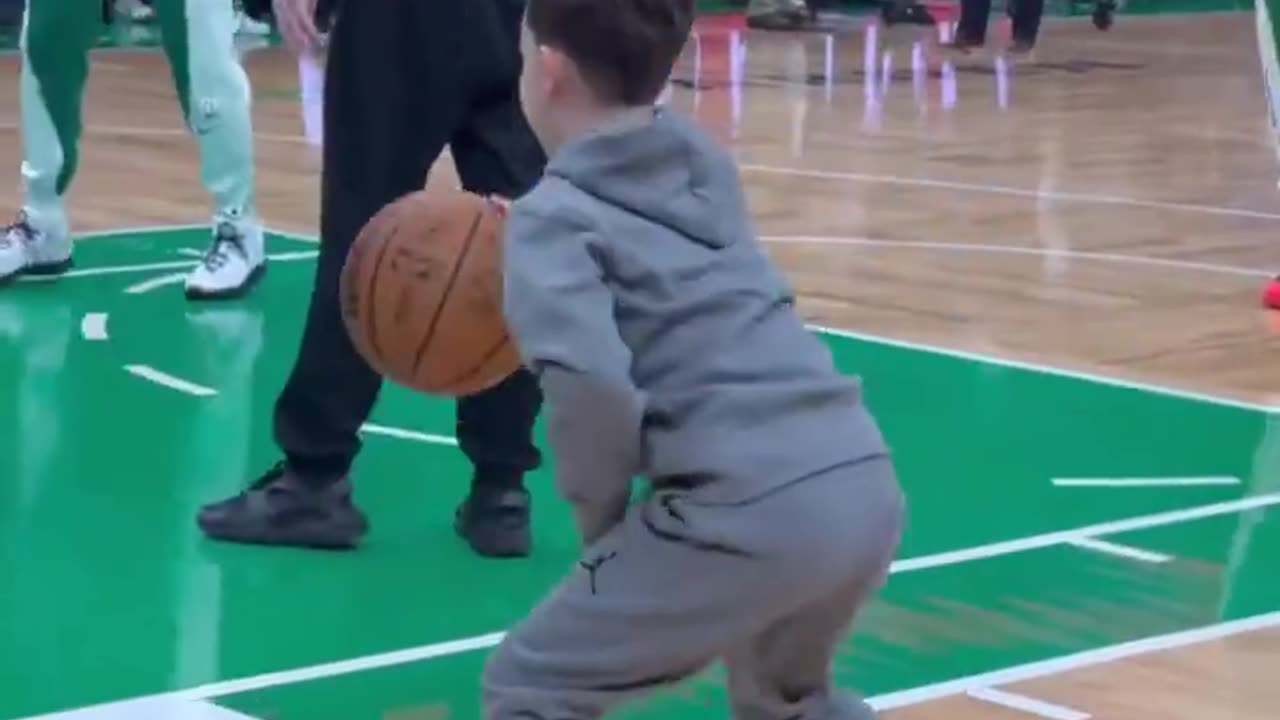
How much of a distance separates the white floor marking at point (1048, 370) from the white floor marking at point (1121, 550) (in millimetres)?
1021

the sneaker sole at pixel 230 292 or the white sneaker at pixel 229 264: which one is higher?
the white sneaker at pixel 229 264

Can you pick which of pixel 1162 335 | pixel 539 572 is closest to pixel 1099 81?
pixel 1162 335

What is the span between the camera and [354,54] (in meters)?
3.56

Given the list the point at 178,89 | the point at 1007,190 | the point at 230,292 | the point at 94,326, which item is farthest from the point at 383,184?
the point at 1007,190

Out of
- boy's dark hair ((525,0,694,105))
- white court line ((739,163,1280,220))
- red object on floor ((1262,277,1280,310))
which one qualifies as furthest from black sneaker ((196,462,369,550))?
white court line ((739,163,1280,220))

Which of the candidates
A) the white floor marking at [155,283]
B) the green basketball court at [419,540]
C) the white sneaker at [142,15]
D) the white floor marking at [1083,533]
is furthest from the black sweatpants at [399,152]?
the white sneaker at [142,15]

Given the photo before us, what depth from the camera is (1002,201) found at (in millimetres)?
7508

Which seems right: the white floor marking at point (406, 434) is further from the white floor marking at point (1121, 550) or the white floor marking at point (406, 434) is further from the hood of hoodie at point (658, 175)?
the hood of hoodie at point (658, 175)

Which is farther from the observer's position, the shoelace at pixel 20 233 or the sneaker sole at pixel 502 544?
the shoelace at pixel 20 233

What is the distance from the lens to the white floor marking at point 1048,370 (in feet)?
15.6

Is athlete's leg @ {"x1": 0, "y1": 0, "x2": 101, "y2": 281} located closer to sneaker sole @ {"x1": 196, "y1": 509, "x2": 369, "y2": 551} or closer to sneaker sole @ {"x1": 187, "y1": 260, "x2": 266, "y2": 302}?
sneaker sole @ {"x1": 187, "y1": 260, "x2": 266, "y2": 302}

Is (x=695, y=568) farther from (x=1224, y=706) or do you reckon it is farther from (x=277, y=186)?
(x=277, y=186)

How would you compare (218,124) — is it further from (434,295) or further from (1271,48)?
(434,295)

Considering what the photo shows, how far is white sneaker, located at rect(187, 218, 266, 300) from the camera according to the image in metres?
5.54
